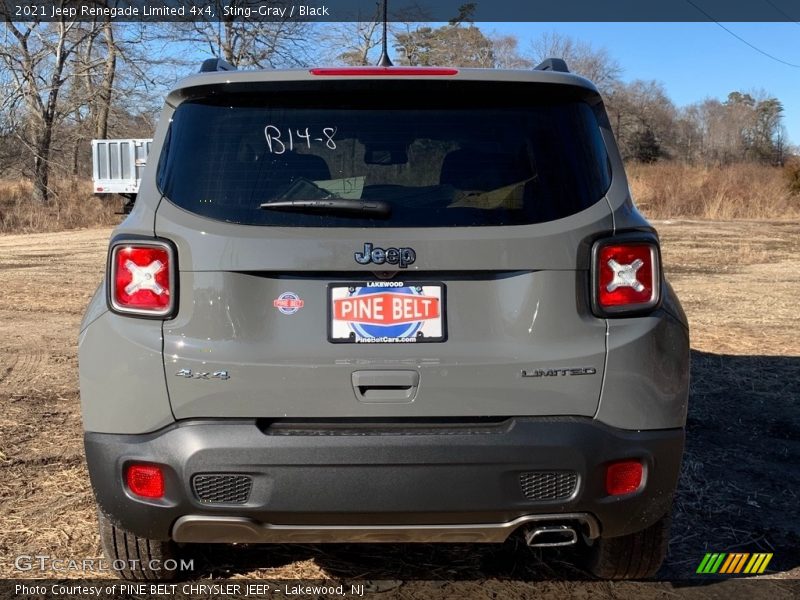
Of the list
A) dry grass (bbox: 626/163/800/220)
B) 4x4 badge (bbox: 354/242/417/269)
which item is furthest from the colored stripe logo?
dry grass (bbox: 626/163/800/220)

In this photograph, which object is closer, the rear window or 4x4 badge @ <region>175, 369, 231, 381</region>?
4x4 badge @ <region>175, 369, 231, 381</region>

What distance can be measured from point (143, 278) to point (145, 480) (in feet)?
2.04

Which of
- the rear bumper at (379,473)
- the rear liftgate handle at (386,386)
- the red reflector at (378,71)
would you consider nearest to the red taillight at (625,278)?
the rear bumper at (379,473)

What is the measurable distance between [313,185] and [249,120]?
0.30 m

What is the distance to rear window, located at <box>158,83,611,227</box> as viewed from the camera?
2.56 metres

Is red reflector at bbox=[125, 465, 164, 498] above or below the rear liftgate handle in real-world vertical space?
below

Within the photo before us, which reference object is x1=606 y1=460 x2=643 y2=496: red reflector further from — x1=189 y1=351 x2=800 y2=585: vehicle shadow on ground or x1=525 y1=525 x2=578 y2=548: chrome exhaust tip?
x1=189 y1=351 x2=800 y2=585: vehicle shadow on ground

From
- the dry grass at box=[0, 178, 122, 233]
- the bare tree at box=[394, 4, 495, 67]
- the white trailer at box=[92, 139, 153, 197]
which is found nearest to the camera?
the white trailer at box=[92, 139, 153, 197]

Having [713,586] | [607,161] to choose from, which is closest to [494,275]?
[607,161]

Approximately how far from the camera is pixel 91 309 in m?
2.78

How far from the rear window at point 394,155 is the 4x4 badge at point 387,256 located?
105mm

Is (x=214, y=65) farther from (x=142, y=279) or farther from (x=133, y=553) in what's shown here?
(x=133, y=553)

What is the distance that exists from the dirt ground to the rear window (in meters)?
1.52

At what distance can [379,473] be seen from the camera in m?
2.44
